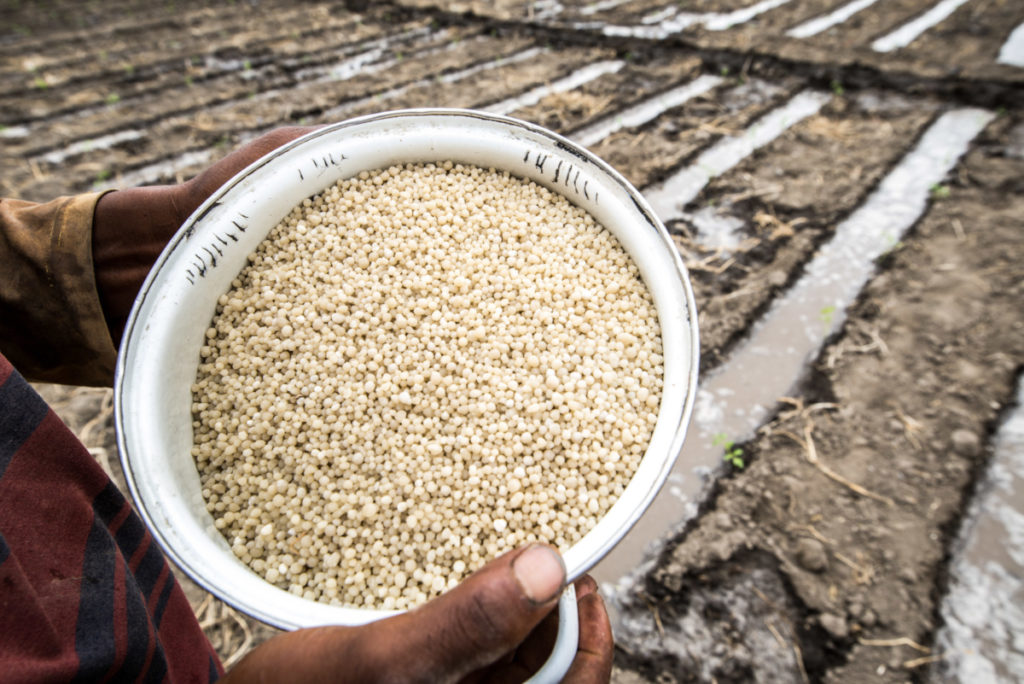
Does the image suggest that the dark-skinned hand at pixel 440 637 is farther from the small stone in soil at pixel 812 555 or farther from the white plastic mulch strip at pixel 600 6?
the white plastic mulch strip at pixel 600 6

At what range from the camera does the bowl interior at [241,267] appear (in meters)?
0.82

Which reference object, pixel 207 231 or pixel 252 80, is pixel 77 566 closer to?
pixel 207 231

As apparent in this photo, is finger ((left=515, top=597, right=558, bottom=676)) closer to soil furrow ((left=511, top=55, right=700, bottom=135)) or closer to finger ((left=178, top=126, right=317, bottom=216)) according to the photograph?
finger ((left=178, top=126, right=317, bottom=216))

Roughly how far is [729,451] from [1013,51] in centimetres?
370

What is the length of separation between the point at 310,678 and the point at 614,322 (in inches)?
29.3

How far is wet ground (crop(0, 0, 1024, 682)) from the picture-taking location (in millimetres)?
1601

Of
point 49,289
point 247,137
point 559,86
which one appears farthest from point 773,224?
point 247,137

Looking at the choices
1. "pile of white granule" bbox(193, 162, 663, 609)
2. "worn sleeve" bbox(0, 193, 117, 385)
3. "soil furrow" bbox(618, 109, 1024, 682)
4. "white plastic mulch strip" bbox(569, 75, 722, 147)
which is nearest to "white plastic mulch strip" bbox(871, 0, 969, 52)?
"white plastic mulch strip" bbox(569, 75, 722, 147)

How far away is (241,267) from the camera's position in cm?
112

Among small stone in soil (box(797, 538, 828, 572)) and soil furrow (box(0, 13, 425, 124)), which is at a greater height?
soil furrow (box(0, 13, 425, 124))

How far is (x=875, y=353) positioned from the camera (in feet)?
7.12

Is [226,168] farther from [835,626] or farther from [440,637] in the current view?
[835,626]

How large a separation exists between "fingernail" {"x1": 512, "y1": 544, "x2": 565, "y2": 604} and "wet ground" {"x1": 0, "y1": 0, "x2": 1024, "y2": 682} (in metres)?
1.07

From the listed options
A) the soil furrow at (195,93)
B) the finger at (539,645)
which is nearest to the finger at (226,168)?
the finger at (539,645)
